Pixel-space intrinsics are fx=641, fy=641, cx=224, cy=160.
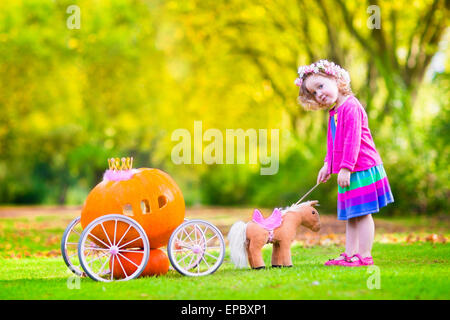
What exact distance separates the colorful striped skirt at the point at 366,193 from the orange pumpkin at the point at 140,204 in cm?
169

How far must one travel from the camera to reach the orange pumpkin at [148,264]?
604cm

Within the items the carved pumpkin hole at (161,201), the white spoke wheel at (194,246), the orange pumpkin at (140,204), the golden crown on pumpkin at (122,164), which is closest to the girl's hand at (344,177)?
the white spoke wheel at (194,246)

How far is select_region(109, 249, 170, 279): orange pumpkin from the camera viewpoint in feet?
Answer: 19.8

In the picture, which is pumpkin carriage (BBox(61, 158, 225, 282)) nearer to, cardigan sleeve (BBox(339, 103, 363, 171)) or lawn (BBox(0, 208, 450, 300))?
lawn (BBox(0, 208, 450, 300))

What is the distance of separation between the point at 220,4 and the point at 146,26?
1045cm

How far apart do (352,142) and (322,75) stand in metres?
0.80

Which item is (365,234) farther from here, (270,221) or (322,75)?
(322,75)

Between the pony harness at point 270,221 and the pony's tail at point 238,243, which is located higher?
the pony harness at point 270,221

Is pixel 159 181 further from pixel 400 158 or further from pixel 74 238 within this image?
pixel 400 158

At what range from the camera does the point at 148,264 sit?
6.22 metres

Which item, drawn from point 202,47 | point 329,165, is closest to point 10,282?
point 329,165

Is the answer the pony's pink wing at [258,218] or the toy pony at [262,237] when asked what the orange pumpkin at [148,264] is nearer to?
the toy pony at [262,237]

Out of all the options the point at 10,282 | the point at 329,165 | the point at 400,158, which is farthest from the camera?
the point at 400,158

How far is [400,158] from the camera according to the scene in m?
15.8
